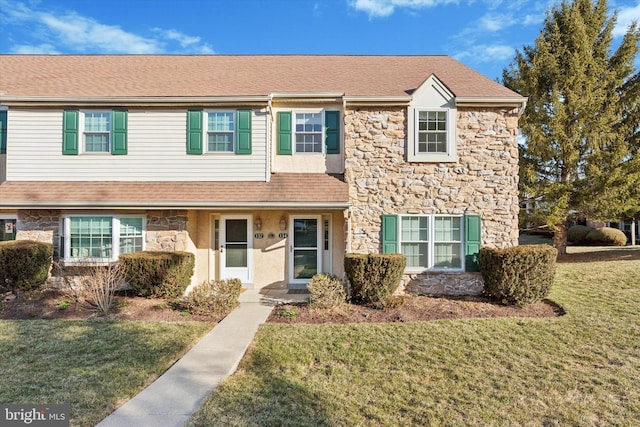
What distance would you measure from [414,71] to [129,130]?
9.50 metres

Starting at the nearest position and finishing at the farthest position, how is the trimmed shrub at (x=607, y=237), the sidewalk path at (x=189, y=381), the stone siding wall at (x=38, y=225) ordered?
the sidewalk path at (x=189, y=381) → the stone siding wall at (x=38, y=225) → the trimmed shrub at (x=607, y=237)

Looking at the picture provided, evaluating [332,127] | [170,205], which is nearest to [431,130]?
[332,127]

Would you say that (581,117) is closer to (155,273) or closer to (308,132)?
(308,132)

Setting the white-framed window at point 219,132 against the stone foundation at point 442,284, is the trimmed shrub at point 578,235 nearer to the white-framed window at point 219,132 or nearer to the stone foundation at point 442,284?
the stone foundation at point 442,284

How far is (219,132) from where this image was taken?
9.94 m

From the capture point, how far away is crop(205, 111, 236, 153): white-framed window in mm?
9953

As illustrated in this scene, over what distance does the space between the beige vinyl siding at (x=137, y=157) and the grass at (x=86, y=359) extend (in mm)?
4391

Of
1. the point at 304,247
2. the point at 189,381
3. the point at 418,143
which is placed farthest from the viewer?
the point at 304,247

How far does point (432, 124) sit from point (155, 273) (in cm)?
849

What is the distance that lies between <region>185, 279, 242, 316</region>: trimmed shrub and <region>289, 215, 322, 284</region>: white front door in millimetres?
2571

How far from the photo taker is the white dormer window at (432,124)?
9.67 meters

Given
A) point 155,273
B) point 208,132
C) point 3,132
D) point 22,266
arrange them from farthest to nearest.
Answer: point 3,132 → point 208,132 → point 155,273 → point 22,266

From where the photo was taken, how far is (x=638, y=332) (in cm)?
648

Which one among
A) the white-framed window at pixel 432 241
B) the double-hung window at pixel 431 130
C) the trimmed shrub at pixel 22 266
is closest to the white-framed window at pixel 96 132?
the trimmed shrub at pixel 22 266
